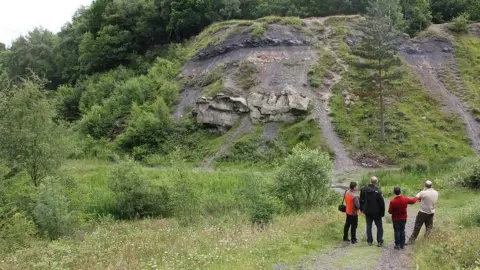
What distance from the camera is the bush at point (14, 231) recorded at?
16547mm

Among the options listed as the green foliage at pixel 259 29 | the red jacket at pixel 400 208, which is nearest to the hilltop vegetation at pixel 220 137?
the green foliage at pixel 259 29

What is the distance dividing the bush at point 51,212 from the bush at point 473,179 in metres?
23.1

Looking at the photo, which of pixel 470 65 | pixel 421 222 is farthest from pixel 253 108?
pixel 421 222

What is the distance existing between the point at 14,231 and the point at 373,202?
1387cm

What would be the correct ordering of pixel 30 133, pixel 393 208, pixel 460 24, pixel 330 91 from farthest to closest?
1. pixel 460 24
2. pixel 330 91
3. pixel 30 133
4. pixel 393 208

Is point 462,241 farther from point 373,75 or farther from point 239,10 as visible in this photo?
point 239,10

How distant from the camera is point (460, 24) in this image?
53688mm

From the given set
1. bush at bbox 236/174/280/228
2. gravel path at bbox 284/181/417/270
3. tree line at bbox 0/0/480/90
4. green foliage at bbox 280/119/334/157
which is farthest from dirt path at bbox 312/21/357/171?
gravel path at bbox 284/181/417/270

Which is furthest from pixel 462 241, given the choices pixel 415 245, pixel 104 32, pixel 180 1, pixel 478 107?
pixel 104 32

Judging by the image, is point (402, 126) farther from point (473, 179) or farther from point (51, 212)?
point (51, 212)

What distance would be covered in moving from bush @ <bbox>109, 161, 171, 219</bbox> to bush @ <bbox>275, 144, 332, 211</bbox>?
23.4 ft

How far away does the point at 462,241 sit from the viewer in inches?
482

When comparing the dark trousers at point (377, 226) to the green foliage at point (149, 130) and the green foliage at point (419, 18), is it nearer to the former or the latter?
the green foliage at point (149, 130)

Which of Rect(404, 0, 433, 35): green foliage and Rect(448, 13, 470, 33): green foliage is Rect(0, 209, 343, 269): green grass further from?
Rect(404, 0, 433, 35): green foliage
